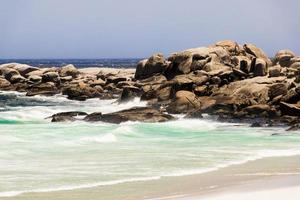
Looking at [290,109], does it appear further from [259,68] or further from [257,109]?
[259,68]

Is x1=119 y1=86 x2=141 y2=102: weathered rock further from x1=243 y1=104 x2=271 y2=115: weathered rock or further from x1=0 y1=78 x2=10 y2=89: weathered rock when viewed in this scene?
x1=0 y1=78 x2=10 y2=89: weathered rock

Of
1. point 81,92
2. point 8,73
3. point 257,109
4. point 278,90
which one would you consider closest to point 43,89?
point 81,92

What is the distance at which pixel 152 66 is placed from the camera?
177 feet

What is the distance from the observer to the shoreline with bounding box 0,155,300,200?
1303 centimetres

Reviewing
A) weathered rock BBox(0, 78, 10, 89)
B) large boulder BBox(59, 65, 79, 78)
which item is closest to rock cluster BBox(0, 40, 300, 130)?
weathered rock BBox(0, 78, 10, 89)

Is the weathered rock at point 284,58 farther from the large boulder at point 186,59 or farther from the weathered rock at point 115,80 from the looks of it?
the weathered rock at point 115,80

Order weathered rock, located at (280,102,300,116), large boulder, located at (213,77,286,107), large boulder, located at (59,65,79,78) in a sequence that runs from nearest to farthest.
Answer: weathered rock, located at (280,102,300,116) < large boulder, located at (213,77,286,107) < large boulder, located at (59,65,79,78)

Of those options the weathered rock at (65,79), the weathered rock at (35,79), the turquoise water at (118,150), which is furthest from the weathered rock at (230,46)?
the weathered rock at (35,79)

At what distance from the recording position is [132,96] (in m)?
46.2

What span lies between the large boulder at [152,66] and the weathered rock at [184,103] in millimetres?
14162

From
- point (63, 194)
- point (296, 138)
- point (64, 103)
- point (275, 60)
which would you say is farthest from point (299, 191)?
point (275, 60)

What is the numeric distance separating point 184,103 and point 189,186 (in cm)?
2279

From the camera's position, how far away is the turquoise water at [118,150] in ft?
51.5

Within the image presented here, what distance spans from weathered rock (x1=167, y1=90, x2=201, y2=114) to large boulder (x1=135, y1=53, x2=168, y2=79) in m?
14.2
